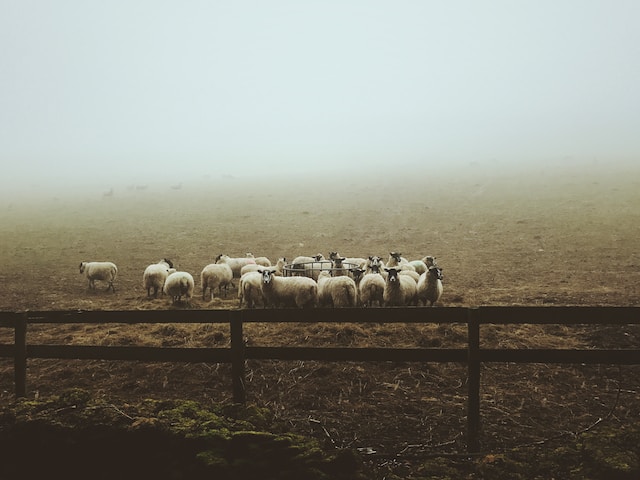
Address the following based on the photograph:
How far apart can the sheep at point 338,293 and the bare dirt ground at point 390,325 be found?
1922mm

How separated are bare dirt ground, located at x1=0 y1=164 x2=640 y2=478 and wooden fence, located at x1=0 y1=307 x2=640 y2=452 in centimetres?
92

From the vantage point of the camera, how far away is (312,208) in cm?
4916

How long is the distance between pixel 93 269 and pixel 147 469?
16987 mm

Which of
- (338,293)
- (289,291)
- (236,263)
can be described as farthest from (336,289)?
(236,263)

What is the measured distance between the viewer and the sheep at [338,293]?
1262cm

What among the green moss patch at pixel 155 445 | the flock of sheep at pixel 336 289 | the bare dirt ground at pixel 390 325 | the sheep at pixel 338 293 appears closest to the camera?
the green moss patch at pixel 155 445

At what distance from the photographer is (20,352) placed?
19.3 ft

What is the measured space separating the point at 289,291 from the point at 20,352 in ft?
26.3

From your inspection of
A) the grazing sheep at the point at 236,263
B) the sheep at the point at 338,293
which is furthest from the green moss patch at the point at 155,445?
the grazing sheep at the point at 236,263

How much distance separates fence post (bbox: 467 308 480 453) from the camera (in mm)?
5070

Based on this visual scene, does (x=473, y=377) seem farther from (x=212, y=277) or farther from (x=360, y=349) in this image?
(x=212, y=277)

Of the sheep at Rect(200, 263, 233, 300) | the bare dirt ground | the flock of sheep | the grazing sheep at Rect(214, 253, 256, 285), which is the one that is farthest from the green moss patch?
the grazing sheep at Rect(214, 253, 256, 285)

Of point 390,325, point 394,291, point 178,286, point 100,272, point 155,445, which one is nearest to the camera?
point 155,445

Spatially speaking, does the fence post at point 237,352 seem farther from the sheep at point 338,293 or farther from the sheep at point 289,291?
the sheep at point 289,291
